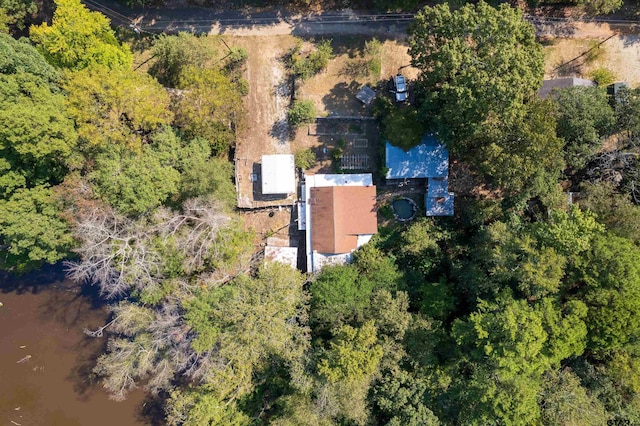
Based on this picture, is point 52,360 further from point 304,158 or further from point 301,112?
point 301,112

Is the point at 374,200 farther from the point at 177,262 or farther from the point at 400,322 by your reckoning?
the point at 177,262

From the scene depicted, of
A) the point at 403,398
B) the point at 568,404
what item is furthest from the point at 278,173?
the point at 568,404

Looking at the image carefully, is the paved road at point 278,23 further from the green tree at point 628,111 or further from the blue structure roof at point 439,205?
the blue structure roof at point 439,205

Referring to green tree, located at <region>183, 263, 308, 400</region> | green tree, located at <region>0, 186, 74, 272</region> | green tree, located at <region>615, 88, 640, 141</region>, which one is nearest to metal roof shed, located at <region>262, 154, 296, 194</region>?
green tree, located at <region>183, 263, 308, 400</region>

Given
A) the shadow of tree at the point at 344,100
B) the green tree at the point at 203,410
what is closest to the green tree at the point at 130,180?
the shadow of tree at the point at 344,100

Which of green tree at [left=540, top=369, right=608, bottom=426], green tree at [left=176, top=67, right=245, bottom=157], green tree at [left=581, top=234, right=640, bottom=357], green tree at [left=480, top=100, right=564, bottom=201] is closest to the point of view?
green tree at [left=581, top=234, right=640, bottom=357]

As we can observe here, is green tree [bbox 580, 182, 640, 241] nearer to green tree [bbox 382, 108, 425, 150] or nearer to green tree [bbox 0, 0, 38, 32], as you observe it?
green tree [bbox 382, 108, 425, 150]
